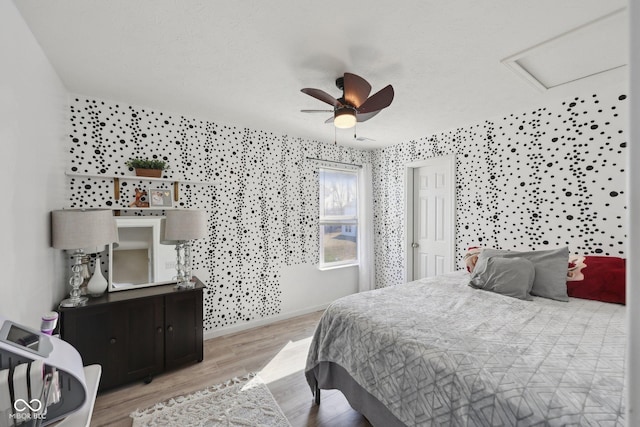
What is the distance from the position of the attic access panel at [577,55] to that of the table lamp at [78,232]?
307cm

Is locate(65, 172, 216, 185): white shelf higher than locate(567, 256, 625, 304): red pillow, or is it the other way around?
locate(65, 172, 216, 185): white shelf

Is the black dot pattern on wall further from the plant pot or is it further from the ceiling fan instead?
the ceiling fan

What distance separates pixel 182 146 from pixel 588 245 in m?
3.93

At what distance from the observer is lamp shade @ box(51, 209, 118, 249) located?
1.90m

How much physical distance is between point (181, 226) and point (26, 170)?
1.12m

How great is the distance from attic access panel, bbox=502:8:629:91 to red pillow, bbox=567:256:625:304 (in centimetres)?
141

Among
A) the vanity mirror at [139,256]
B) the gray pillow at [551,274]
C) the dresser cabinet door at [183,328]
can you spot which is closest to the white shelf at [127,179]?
the vanity mirror at [139,256]

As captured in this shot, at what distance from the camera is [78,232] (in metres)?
1.93

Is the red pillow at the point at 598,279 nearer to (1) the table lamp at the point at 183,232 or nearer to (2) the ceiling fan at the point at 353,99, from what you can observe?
(2) the ceiling fan at the point at 353,99

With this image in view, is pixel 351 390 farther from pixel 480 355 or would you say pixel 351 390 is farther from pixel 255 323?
pixel 255 323

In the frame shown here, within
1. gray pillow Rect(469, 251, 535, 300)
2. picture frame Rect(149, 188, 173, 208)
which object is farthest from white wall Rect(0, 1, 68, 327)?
gray pillow Rect(469, 251, 535, 300)

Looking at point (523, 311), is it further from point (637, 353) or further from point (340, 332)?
point (637, 353)

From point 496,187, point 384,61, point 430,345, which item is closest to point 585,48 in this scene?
point 384,61

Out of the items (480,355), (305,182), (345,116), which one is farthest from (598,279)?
(305,182)
